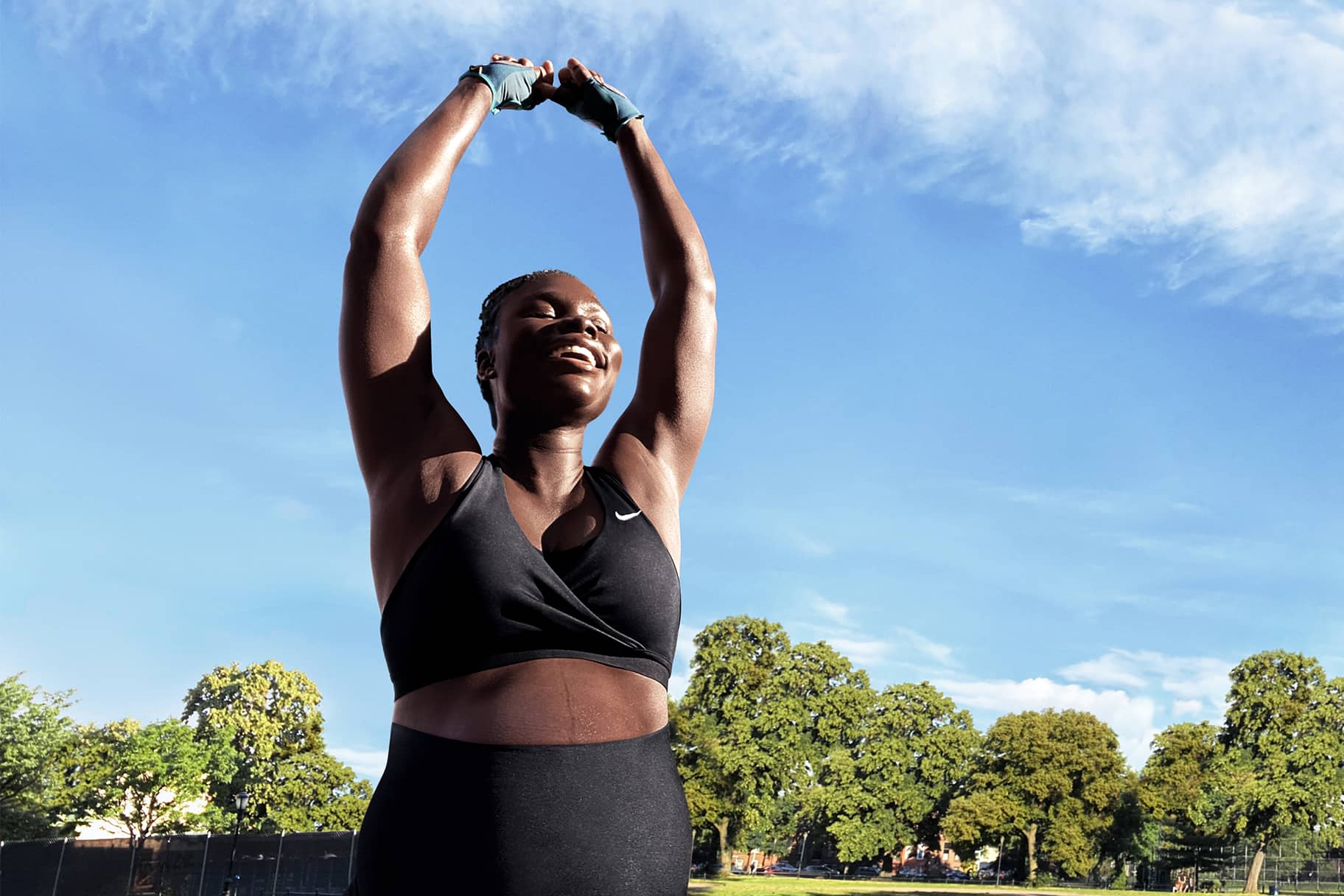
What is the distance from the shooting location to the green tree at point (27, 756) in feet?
111

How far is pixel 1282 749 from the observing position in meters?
47.2

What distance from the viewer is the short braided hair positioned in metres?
2.55

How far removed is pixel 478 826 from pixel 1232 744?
55189mm

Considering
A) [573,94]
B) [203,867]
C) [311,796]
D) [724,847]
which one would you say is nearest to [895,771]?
[724,847]

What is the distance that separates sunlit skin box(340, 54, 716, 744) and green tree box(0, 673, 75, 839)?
3752cm

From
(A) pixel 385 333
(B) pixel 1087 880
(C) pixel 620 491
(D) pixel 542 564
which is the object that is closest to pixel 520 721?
(D) pixel 542 564

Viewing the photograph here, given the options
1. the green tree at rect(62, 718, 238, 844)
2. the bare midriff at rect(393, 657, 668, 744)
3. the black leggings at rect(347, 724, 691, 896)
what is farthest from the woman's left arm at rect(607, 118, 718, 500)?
the green tree at rect(62, 718, 238, 844)

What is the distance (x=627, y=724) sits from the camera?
2141mm

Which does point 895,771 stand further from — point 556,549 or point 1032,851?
point 556,549

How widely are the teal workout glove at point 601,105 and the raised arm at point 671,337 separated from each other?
0.13 m

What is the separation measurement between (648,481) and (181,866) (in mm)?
34973

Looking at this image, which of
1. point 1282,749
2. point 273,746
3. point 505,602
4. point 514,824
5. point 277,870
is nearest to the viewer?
point 514,824

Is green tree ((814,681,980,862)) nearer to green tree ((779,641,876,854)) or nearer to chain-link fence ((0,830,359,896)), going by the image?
green tree ((779,641,876,854))

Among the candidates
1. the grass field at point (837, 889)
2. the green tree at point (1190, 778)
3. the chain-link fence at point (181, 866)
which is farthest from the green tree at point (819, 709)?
the chain-link fence at point (181, 866)
